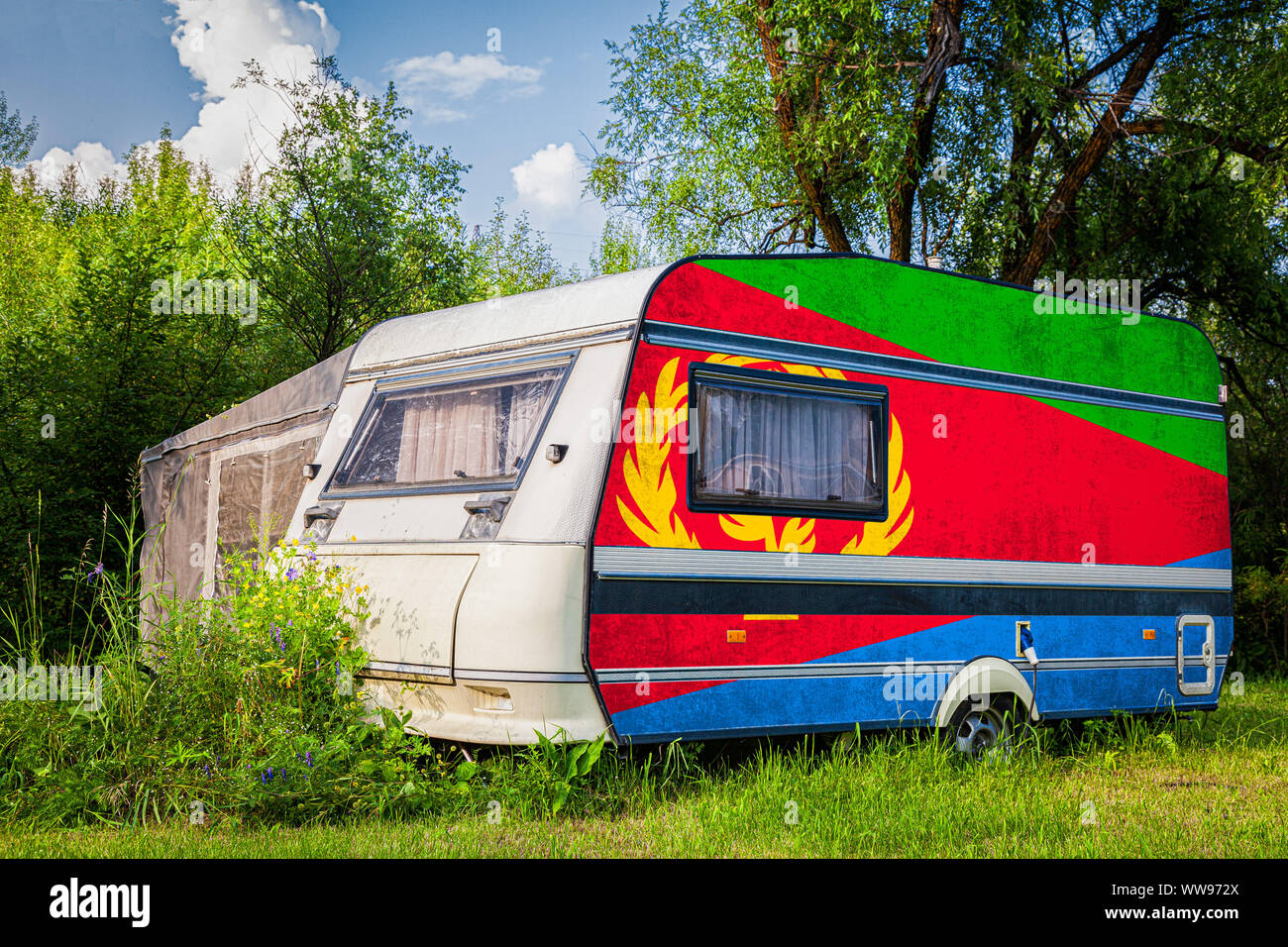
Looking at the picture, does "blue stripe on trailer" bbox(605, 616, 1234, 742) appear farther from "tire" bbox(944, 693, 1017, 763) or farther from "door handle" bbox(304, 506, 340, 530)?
"door handle" bbox(304, 506, 340, 530)

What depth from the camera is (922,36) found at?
1411cm

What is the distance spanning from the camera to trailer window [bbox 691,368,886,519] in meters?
6.21

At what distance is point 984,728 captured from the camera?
288 inches

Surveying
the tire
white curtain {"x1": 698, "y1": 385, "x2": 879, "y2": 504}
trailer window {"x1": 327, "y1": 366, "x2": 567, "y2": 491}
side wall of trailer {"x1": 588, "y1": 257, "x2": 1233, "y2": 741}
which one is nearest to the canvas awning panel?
trailer window {"x1": 327, "y1": 366, "x2": 567, "y2": 491}

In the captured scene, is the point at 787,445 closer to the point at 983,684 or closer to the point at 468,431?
the point at 468,431

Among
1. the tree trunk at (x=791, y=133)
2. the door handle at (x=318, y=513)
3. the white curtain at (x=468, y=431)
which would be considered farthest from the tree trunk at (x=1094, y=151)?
the door handle at (x=318, y=513)

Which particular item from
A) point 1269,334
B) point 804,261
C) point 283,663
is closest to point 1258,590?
point 1269,334

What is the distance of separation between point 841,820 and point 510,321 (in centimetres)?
320

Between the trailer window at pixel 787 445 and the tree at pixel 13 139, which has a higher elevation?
the tree at pixel 13 139

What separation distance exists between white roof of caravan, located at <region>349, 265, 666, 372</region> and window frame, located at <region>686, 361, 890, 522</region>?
0.51 m

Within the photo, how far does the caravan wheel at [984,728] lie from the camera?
714cm

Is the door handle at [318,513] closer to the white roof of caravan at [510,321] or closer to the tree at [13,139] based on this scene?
the white roof of caravan at [510,321]

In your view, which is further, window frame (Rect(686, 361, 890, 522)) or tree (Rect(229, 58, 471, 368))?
tree (Rect(229, 58, 471, 368))

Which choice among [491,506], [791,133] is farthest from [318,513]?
[791,133]
